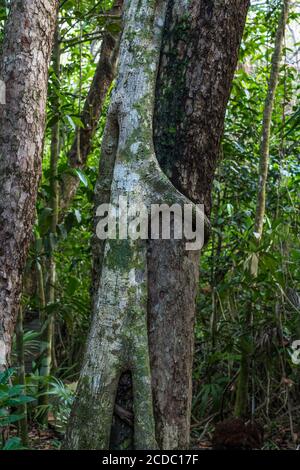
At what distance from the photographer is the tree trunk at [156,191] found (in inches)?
100

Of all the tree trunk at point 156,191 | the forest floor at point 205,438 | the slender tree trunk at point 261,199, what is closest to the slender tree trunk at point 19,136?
the tree trunk at point 156,191

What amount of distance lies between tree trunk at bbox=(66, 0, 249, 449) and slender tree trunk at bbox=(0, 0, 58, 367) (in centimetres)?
40

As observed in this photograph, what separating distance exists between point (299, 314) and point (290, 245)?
2.01 feet

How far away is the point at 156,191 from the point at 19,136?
0.82 metres

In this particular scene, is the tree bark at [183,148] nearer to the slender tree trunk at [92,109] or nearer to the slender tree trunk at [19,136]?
the slender tree trunk at [19,136]

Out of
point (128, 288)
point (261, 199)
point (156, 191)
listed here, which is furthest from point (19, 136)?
point (261, 199)

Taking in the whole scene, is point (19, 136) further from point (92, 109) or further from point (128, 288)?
point (92, 109)

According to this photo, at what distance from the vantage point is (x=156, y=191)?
263cm

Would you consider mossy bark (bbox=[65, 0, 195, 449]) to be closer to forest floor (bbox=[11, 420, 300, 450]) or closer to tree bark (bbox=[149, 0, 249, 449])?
tree bark (bbox=[149, 0, 249, 449])

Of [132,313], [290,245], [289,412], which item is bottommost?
[289,412]

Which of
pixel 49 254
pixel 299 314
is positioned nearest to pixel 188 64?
pixel 49 254

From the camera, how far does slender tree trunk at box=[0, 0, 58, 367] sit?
300cm

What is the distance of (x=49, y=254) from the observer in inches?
161

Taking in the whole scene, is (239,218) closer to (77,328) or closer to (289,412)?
(289,412)
